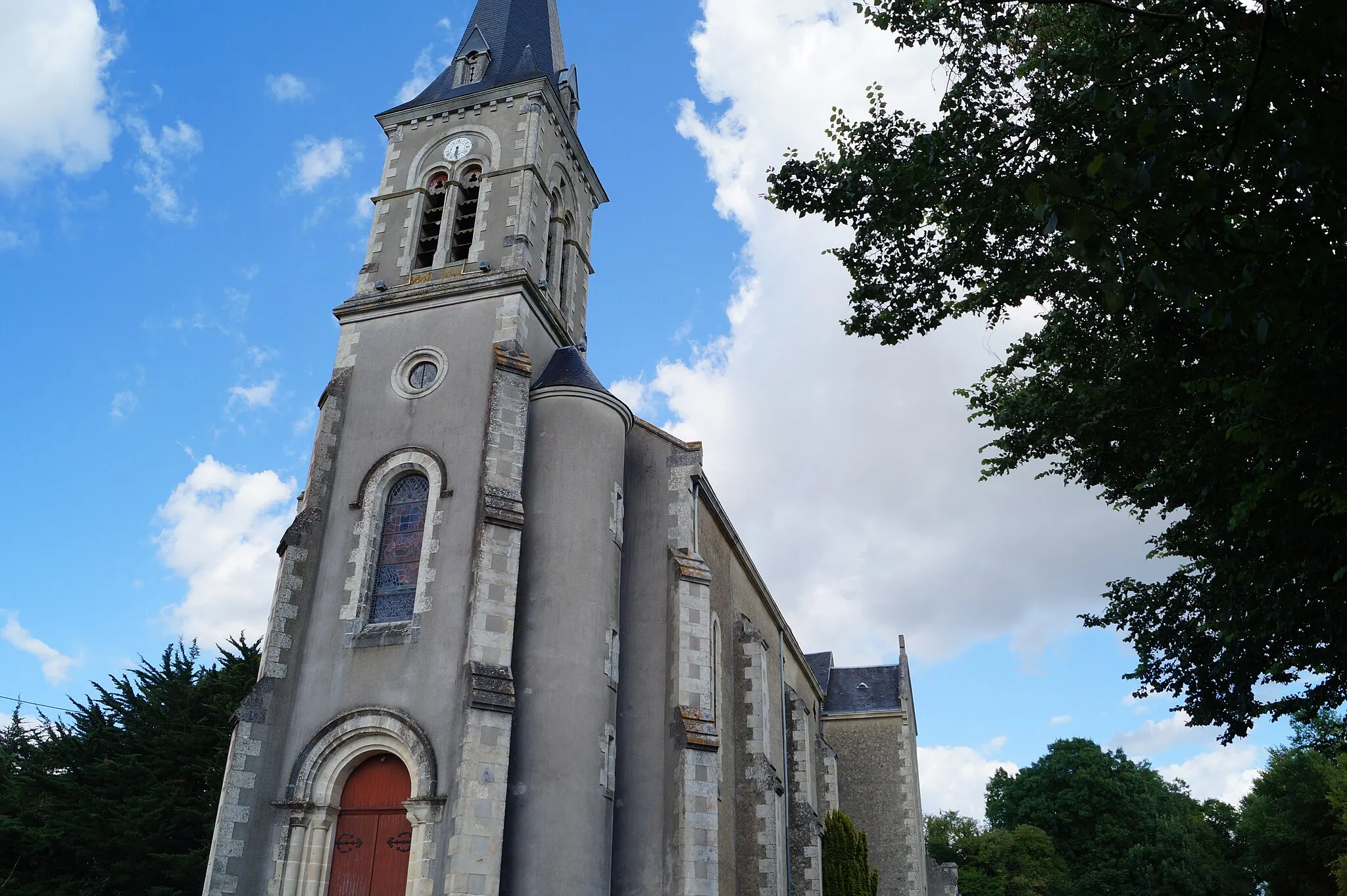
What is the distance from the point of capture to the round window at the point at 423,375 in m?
→ 18.5

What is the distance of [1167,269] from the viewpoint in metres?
6.27

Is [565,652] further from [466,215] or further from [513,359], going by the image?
[466,215]

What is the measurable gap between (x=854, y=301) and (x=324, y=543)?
426 inches

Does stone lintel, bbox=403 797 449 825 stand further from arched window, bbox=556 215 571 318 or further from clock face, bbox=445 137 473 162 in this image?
clock face, bbox=445 137 473 162

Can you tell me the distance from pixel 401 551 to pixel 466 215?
27.1 ft

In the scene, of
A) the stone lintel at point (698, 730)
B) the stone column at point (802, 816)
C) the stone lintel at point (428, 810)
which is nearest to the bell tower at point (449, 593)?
the stone lintel at point (428, 810)

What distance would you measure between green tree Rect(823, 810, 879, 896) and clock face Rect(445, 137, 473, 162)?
18622 millimetres

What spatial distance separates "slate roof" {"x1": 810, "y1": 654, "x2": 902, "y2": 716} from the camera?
36.0 metres

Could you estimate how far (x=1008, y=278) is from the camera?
1093 centimetres

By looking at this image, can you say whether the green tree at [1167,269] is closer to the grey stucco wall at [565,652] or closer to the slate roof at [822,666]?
the grey stucco wall at [565,652]

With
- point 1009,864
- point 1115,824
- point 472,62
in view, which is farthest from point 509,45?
point 1115,824

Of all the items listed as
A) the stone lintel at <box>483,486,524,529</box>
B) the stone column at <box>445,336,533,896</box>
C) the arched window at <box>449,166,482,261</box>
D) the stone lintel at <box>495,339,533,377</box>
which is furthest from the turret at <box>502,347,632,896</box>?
the arched window at <box>449,166,482,261</box>

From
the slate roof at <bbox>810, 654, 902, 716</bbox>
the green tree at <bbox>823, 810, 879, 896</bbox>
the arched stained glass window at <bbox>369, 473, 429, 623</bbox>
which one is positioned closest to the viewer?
the arched stained glass window at <bbox>369, 473, 429, 623</bbox>

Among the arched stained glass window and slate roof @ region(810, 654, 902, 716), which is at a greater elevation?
slate roof @ region(810, 654, 902, 716)
